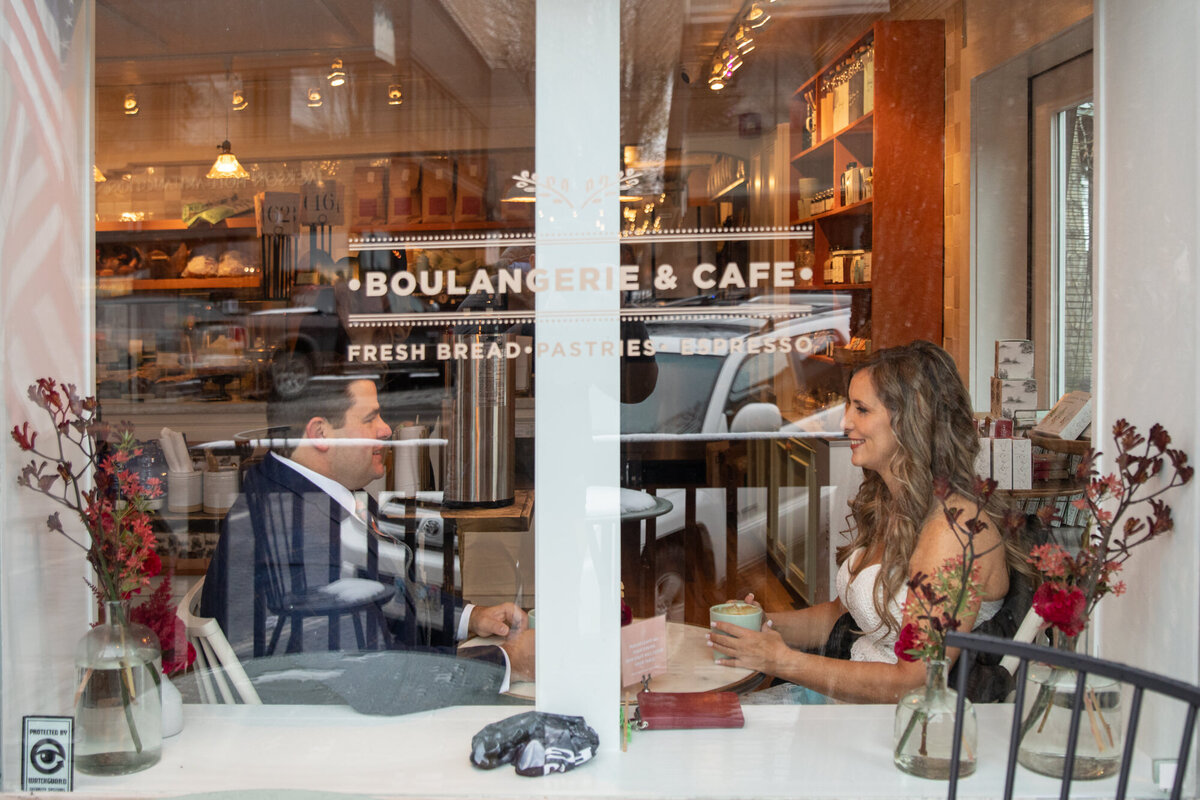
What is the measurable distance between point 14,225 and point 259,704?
2.98ft

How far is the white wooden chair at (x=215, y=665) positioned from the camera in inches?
73.8

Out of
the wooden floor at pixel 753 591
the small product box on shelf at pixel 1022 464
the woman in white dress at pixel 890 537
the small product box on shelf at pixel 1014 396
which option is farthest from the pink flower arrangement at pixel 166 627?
the small product box on shelf at pixel 1014 396

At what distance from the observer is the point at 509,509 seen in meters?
2.50

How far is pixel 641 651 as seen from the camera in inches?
68.6

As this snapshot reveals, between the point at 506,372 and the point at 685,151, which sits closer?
the point at 506,372

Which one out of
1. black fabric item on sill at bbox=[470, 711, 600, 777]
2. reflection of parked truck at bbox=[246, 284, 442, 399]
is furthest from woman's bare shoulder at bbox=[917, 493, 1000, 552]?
reflection of parked truck at bbox=[246, 284, 442, 399]

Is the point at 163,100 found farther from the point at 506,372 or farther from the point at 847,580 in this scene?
the point at 847,580

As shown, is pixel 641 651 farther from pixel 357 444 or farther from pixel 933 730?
pixel 357 444

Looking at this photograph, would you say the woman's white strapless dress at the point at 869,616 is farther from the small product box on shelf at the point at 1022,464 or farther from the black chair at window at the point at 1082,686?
the small product box on shelf at the point at 1022,464

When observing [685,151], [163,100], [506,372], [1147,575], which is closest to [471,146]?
[685,151]

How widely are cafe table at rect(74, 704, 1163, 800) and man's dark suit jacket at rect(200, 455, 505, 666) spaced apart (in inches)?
14.2

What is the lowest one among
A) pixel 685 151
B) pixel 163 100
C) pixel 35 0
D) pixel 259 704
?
pixel 259 704

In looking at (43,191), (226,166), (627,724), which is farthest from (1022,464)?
(226,166)

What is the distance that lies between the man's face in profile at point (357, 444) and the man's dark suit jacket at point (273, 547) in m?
0.12
